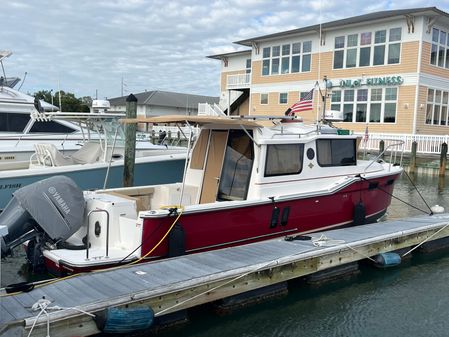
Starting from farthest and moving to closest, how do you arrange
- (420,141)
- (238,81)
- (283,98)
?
(238,81)
(283,98)
(420,141)

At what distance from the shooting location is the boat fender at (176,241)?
6934 millimetres

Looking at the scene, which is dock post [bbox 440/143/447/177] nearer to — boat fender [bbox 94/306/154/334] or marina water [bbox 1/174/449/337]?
marina water [bbox 1/174/449/337]

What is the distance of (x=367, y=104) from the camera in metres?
27.7

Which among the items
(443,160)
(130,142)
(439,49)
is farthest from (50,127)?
(439,49)

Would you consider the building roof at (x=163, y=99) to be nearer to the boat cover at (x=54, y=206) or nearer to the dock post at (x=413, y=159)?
the dock post at (x=413, y=159)

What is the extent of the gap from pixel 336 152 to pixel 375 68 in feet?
64.9

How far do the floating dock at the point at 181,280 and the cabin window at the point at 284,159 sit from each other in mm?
1172

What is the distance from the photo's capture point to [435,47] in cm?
2658

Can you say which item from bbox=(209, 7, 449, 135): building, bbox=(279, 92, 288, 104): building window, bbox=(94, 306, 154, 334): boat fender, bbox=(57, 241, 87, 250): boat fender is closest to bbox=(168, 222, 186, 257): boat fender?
bbox=(57, 241, 87, 250): boat fender

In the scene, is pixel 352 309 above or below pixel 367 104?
below

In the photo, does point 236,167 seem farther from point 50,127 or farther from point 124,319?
point 50,127

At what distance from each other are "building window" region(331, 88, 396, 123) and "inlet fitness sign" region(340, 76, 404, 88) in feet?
1.16

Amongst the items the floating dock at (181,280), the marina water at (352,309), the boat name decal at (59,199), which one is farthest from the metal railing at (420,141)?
the boat name decal at (59,199)

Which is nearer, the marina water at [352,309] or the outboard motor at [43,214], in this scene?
the marina water at [352,309]
